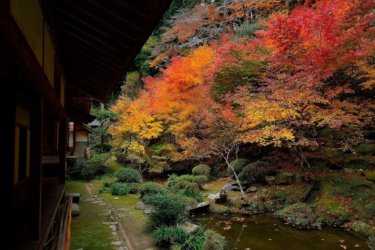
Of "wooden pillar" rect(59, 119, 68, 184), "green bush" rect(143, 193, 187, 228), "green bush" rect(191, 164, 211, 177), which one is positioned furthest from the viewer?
"green bush" rect(191, 164, 211, 177)

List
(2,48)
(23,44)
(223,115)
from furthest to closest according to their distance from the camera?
1. (223,115)
2. (23,44)
3. (2,48)

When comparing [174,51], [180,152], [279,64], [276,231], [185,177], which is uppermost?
[174,51]

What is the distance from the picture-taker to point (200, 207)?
12.4m

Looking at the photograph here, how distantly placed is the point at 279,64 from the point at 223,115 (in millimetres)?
3726

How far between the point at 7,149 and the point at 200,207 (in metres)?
8.59

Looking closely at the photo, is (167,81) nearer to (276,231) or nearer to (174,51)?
(174,51)

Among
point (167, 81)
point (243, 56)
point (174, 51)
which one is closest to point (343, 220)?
point (243, 56)

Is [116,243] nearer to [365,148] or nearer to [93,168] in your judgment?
[365,148]

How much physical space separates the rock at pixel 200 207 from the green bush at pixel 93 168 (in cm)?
951

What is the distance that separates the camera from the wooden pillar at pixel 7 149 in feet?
16.1

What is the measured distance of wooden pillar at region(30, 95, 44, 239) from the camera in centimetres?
353

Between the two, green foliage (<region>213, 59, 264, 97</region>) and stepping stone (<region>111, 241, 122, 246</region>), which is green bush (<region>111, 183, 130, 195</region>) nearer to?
stepping stone (<region>111, 241, 122, 246</region>)

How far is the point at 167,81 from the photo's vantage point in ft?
63.5

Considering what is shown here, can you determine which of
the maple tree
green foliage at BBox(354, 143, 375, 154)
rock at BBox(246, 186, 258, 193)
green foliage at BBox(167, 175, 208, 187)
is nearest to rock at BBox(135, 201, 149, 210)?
green foliage at BBox(167, 175, 208, 187)
